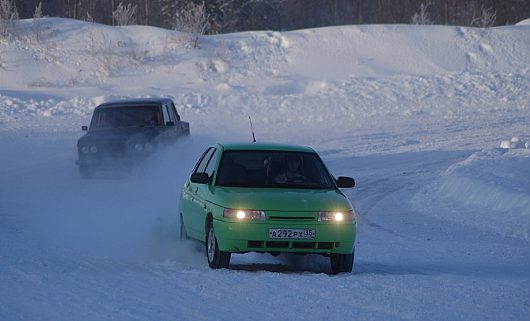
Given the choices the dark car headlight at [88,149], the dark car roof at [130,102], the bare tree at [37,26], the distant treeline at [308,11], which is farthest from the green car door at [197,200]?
the distant treeline at [308,11]

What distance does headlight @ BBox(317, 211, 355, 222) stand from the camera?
9666 millimetres

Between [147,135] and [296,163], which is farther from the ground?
[296,163]

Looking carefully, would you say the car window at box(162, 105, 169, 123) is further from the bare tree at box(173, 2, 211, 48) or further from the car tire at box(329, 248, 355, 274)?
the bare tree at box(173, 2, 211, 48)

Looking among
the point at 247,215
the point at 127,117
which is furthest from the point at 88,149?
the point at 247,215

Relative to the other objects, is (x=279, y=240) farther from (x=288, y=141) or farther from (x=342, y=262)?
(x=288, y=141)

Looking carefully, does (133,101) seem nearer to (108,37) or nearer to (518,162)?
(518,162)

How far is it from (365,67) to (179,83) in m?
8.18

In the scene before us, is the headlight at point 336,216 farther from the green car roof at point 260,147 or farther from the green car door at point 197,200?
the green car roof at point 260,147

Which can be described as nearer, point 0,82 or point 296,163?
point 296,163

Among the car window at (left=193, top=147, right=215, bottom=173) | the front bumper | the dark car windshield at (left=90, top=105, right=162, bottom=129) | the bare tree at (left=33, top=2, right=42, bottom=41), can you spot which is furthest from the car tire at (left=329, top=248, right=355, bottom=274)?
the bare tree at (left=33, top=2, right=42, bottom=41)

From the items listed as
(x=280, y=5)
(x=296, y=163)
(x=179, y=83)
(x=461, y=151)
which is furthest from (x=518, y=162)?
(x=280, y=5)

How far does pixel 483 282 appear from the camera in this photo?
30.9ft

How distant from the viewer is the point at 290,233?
9586 mm

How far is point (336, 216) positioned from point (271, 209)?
0.63 metres
